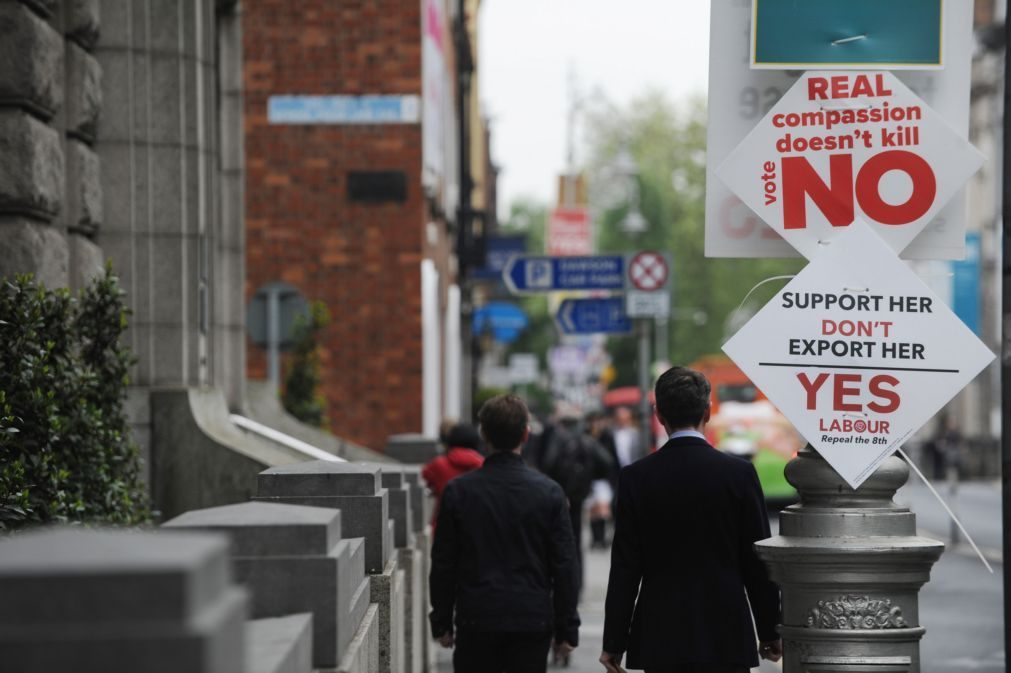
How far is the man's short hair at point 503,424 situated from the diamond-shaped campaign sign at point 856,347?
5.63 feet

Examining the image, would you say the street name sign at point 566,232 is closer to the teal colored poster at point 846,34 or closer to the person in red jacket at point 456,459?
the person in red jacket at point 456,459

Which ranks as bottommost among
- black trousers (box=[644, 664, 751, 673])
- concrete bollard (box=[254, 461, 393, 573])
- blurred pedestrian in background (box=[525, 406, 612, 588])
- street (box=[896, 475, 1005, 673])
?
street (box=[896, 475, 1005, 673])

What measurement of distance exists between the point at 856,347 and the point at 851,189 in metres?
0.55

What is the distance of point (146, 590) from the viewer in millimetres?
2279

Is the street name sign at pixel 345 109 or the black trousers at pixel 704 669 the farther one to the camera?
the street name sign at pixel 345 109

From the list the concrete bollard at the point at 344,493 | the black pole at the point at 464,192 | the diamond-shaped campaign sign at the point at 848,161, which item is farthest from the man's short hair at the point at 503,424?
the black pole at the point at 464,192

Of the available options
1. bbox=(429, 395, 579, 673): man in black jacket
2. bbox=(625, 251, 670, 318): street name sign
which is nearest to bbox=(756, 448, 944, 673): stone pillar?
bbox=(429, 395, 579, 673): man in black jacket

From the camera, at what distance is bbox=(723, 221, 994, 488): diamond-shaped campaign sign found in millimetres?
5672

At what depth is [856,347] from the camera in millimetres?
5688

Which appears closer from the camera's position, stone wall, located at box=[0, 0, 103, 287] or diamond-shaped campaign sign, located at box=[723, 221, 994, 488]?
diamond-shaped campaign sign, located at box=[723, 221, 994, 488]

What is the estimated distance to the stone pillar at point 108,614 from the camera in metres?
2.28

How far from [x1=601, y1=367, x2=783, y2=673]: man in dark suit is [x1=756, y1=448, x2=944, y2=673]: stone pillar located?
28 cm

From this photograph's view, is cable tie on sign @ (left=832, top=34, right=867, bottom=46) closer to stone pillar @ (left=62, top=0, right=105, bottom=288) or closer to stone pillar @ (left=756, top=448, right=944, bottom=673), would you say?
stone pillar @ (left=756, top=448, right=944, bottom=673)

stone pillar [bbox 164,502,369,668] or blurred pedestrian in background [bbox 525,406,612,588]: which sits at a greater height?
stone pillar [bbox 164,502,369,668]
